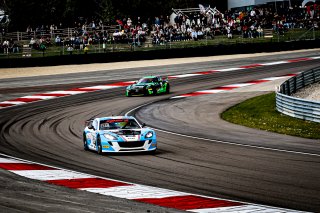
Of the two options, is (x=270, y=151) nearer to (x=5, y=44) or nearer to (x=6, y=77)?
(x=6, y=77)

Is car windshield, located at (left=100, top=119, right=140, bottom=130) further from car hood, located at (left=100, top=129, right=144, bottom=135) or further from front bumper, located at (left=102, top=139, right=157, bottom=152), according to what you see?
front bumper, located at (left=102, top=139, right=157, bottom=152)

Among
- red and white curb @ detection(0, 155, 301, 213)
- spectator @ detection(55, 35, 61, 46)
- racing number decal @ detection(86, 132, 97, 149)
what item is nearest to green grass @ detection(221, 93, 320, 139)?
racing number decal @ detection(86, 132, 97, 149)

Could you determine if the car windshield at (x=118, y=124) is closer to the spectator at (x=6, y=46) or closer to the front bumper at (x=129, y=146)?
the front bumper at (x=129, y=146)

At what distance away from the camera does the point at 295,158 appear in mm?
14500

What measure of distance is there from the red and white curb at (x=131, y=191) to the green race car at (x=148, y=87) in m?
17.0

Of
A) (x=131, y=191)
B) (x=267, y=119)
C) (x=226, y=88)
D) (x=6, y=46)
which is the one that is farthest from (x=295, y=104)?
(x=6, y=46)

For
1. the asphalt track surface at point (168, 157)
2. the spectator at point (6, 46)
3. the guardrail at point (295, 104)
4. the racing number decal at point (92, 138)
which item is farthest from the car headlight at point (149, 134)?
the spectator at point (6, 46)

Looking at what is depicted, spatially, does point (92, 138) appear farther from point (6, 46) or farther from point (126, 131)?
point (6, 46)

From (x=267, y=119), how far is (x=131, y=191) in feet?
39.7

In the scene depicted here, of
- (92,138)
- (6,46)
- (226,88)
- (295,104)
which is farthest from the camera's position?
(6,46)

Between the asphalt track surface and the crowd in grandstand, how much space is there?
45.6ft

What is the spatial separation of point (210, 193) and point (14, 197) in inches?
122

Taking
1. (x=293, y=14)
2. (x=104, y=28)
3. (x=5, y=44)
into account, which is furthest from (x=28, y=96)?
(x=293, y=14)

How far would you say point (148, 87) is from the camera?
31750mm
